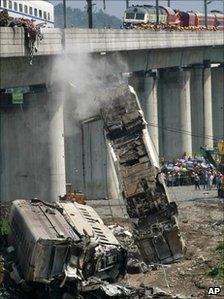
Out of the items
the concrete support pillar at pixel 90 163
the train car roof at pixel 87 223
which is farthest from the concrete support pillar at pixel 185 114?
the train car roof at pixel 87 223

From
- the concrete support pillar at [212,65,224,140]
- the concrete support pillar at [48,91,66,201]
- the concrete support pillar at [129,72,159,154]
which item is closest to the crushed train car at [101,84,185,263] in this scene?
the concrete support pillar at [48,91,66,201]

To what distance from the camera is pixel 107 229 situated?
28500 mm

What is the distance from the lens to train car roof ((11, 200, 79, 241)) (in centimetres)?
2504

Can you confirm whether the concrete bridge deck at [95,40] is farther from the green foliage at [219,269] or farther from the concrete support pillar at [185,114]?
the green foliage at [219,269]

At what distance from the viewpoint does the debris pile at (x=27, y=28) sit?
32.1 meters

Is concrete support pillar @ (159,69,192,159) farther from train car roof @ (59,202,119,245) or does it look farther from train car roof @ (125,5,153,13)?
train car roof @ (59,202,119,245)

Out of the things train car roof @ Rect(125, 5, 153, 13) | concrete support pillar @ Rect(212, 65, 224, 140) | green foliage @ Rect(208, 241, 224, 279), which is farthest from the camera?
concrete support pillar @ Rect(212, 65, 224, 140)

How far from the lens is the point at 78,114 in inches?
1703

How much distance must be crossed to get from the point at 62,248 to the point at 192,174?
3046 centimetres

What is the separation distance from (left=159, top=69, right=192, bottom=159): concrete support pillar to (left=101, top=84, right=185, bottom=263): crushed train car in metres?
30.5

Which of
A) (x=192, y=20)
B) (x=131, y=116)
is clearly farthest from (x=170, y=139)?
(x=131, y=116)

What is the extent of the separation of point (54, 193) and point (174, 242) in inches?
440

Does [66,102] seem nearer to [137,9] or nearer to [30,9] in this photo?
[30,9]

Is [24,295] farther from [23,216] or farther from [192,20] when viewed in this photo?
[192,20]
